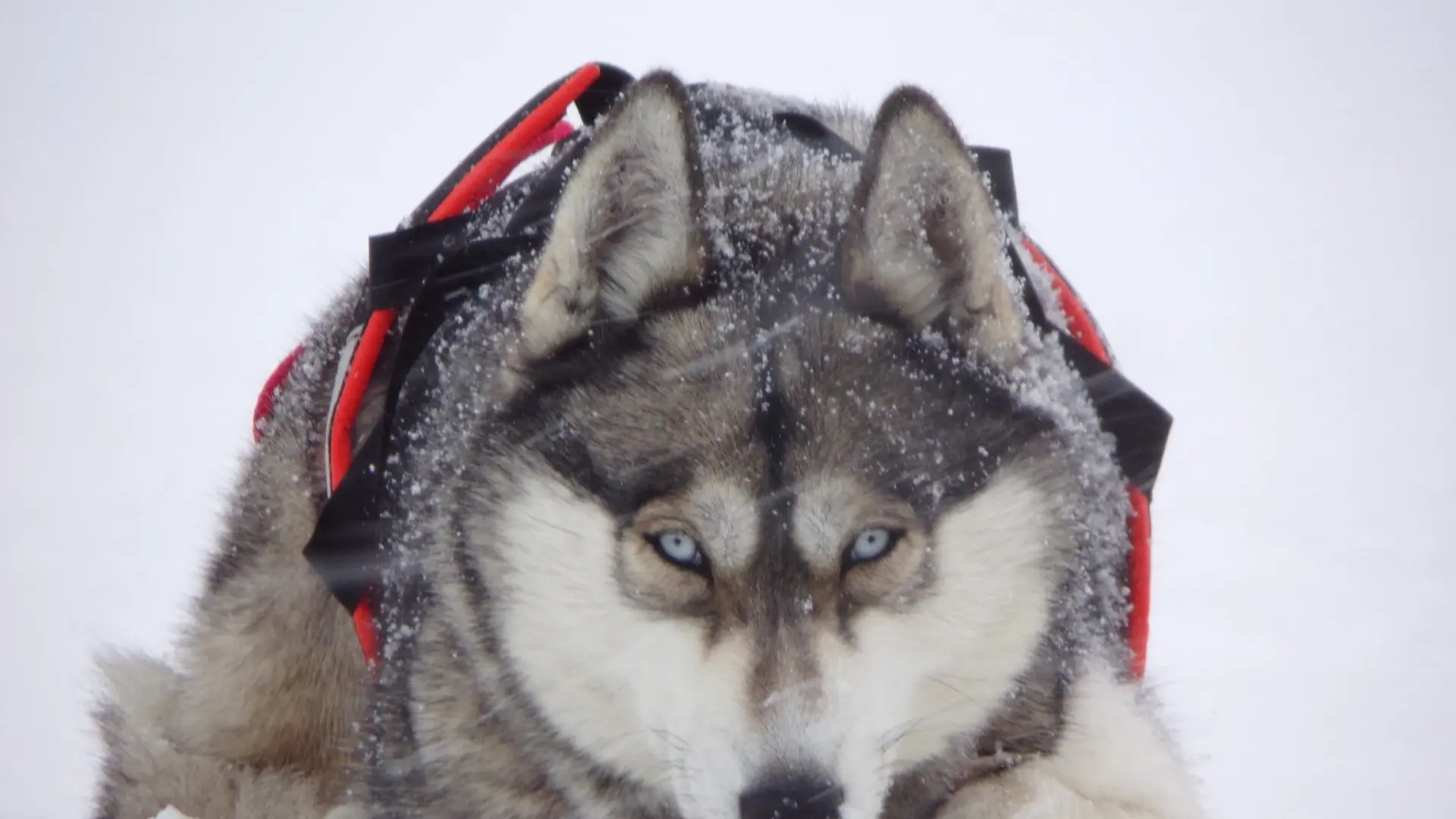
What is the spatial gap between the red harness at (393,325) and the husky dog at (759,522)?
10 cm

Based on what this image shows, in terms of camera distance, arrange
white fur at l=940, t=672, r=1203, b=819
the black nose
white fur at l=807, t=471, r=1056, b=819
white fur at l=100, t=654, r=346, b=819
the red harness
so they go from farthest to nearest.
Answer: white fur at l=100, t=654, r=346, b=819 → the red harness → white fur at l=940, t=672, r=1203, b=819 → white fur at l=807, t=471, r=1056, b=819 → the black nose

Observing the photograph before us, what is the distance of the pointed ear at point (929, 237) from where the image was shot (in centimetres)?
180

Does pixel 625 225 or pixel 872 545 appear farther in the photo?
pixel 625 225

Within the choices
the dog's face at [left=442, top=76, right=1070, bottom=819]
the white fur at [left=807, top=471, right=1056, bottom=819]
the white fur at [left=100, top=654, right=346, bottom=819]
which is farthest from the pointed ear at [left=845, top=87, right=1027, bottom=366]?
the white fur at [left=100, top=654, right=346, bottom=819]

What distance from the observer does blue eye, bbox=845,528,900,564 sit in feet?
5.91

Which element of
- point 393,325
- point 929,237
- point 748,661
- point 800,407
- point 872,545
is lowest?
point 748,661

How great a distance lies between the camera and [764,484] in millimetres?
1775

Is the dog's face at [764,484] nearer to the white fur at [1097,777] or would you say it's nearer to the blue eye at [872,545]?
the blue eye at [872,545]

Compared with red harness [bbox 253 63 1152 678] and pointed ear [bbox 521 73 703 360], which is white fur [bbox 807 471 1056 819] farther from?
pointed ear [bbox 521 73 703 360]

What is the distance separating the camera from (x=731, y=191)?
6.70ft

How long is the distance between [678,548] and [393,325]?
39.8 inches

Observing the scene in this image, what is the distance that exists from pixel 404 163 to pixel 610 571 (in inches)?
313

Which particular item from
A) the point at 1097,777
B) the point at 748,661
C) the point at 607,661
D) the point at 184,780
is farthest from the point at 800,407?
the point at 184,780

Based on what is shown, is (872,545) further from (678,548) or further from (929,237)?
(929,237)
